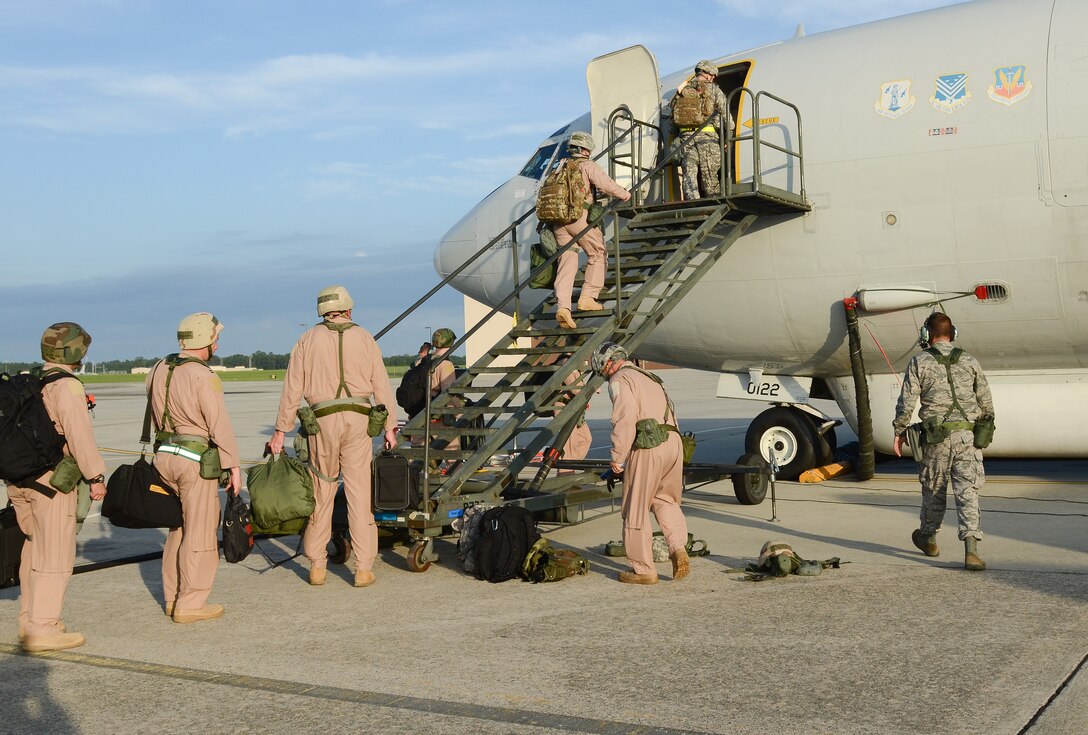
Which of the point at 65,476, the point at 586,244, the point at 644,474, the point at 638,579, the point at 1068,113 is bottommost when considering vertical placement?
the point at 638,579

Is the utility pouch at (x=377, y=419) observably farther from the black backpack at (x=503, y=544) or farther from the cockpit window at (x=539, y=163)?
the cockpit window at (x=539, y=163)

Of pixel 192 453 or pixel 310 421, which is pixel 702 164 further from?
pixel 192 453

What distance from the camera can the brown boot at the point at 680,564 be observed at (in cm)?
790

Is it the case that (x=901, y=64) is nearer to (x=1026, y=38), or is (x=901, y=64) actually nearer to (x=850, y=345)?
(x=1026, y=38)

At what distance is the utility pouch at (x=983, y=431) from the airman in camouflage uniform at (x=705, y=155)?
4600 mm

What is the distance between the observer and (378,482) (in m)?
8.24

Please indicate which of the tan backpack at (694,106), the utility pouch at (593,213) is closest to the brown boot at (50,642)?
the utility pouch at (593,213)

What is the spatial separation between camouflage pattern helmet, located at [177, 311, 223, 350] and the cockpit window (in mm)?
7706

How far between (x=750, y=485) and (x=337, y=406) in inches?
213

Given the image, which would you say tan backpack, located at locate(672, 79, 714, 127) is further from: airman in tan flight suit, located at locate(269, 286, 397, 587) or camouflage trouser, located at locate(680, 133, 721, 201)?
airman in tan flight suit, located at locate(269, 286, 397, 587)

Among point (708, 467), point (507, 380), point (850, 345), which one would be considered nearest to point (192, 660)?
point (507, 380)

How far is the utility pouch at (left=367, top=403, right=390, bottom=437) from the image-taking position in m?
8.02

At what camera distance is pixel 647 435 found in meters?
7.75

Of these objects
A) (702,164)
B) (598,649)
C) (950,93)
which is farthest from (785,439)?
(598,649)
